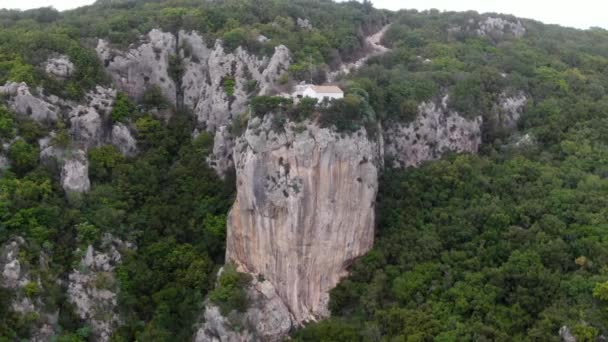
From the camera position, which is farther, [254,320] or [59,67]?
[59,67]

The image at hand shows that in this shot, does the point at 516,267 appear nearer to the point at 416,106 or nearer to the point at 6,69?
the point at 416,106

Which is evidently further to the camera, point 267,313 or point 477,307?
point 267,313

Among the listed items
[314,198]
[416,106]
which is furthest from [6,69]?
[416,106]

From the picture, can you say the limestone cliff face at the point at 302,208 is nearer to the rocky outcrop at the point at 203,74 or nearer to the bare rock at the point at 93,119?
the rocky outcrop at the point at 203,74

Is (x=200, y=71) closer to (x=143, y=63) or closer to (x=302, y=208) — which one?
(x=143, y=63)

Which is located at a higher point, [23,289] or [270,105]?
[270,105]

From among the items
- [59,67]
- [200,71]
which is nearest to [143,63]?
→ [200,71]

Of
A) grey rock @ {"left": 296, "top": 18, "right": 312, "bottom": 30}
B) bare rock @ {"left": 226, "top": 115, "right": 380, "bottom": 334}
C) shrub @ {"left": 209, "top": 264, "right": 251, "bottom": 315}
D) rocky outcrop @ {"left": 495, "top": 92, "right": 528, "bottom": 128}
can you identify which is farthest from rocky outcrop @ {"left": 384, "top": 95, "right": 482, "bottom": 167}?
shrub @ {"left": 209, "top": 264, "right": 251, "bottom": 315}
